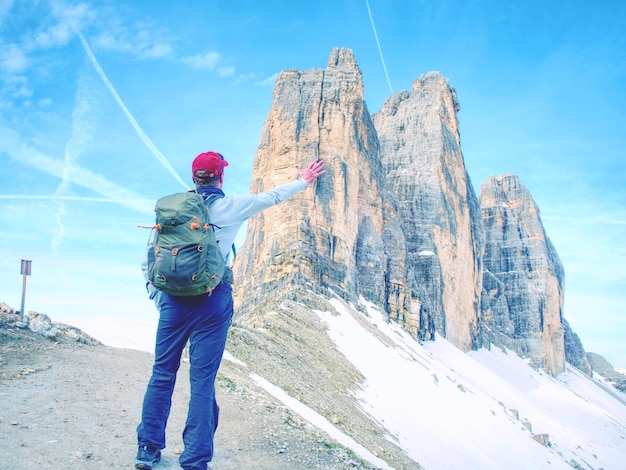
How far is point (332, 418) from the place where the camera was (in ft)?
33.3

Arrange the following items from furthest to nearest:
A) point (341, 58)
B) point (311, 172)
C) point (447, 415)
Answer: point (341, 58), point (447, 415), point (311, 172)

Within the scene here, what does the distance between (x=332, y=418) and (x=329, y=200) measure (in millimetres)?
24973

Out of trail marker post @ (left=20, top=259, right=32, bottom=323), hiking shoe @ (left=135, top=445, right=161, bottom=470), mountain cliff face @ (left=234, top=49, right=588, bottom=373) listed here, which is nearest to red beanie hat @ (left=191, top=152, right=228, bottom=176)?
hiking shoe @ (left=135, top=445, right=161, bottom=470)

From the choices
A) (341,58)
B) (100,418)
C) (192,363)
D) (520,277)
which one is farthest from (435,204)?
(192,363)

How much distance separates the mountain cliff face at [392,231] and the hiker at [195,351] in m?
17.7

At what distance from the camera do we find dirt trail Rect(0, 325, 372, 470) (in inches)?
167

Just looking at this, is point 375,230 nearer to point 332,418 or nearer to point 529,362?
point 332,418

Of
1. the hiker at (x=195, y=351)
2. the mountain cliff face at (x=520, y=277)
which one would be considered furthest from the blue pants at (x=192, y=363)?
the mountain cliff face at (x=520, y=277)

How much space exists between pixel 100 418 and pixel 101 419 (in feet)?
0.10

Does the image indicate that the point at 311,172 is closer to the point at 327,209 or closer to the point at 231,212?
the point at 231,212

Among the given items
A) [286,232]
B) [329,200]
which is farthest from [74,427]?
[329,200]

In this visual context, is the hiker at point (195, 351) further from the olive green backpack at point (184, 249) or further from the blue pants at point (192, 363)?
the olive green backpack at point (184, 249)

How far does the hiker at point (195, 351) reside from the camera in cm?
399

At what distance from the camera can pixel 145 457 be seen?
13.3 feet
